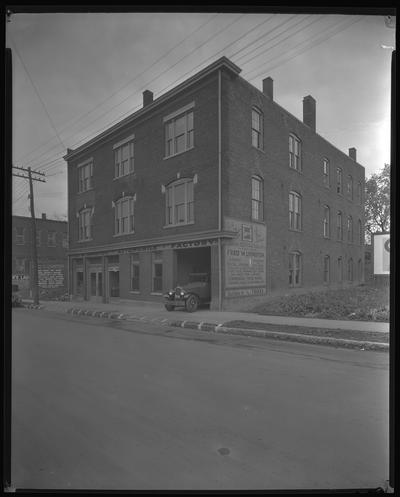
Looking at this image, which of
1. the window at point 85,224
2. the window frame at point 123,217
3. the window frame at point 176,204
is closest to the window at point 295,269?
the window frame at point 176,204

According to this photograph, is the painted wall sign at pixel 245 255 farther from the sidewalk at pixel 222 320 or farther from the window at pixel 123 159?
the window at pixel 123 159

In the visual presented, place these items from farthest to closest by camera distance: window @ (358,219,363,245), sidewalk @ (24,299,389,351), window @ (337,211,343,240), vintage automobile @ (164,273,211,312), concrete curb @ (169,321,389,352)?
1. concrete curb @ (169,321,389,352)
2. window @ (337,211,343,240)
3. vintage automobile @ (164,273,211,312)
4. sidewalk @ (24,299,389,351)
5. window @ (358,219,363,245)

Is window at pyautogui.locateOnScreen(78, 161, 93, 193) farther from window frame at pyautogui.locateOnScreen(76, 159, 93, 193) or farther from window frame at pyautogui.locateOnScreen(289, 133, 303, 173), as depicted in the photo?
window frame at pyautogui.locateOnScreen(289, 133, 303, 173)

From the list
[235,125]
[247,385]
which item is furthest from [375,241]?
[247,385]

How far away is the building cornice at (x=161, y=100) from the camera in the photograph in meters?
3.21

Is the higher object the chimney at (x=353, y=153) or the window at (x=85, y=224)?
the chimney at (x=353, y=153)

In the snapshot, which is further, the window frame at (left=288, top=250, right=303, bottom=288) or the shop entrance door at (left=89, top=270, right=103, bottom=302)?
the window frame at (left=288, top=250, right=303, bottom=288)

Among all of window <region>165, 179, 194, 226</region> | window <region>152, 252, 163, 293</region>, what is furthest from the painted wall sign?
window <region>152, 252, 163, 293</region>

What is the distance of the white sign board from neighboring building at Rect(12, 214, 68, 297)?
2.98 meters

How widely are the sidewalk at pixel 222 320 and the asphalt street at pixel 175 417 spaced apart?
20 centimetres

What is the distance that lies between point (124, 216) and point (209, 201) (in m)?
1.12

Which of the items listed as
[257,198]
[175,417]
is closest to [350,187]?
[257,198]

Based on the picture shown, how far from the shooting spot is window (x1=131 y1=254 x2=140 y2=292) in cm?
421

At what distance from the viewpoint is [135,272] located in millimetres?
4266
